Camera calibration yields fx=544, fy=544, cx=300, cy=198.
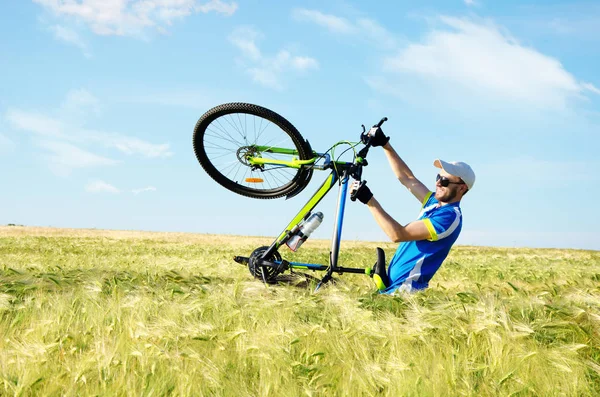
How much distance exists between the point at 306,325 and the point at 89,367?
1.48 metres

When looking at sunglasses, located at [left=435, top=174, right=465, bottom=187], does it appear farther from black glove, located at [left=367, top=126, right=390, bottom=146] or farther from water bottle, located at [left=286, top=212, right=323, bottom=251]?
water bottle, located at [left=286, top=212, right=323, bottom=251]

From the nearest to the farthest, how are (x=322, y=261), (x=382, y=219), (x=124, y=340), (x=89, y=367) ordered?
(x=89, y=367)
(x=124, y=340)
(x=382, y=219)
(x=322, y=261)

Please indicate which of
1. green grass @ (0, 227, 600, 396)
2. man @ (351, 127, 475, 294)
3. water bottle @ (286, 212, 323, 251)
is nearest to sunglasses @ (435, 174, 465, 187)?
man @ (351, 127, 475, 294)

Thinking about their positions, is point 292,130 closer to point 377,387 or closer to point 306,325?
point 306,325

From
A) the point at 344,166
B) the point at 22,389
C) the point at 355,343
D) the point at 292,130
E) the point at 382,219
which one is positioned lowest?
the point at 22,389

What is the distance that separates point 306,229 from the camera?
6406 millimetres

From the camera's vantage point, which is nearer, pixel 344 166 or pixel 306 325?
pixel 306 325

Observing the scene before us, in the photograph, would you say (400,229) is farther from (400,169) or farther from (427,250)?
(400,169)

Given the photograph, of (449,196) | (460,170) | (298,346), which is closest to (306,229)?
(449,196)

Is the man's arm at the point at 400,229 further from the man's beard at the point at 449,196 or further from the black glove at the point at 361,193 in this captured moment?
the man's beard at the point at 449,196

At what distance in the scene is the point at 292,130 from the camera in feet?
22.1

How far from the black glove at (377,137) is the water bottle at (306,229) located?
→ 106 centimetres

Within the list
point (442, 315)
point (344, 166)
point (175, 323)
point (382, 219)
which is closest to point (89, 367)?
point (175, 323)

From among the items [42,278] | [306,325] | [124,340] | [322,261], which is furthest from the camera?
[322,261]
